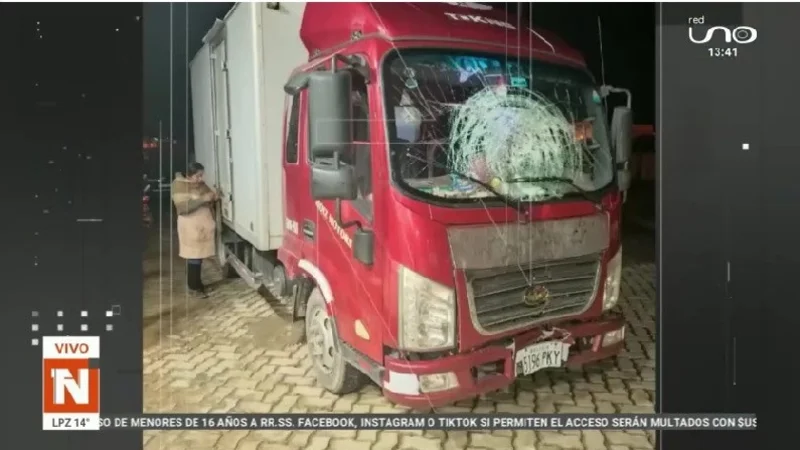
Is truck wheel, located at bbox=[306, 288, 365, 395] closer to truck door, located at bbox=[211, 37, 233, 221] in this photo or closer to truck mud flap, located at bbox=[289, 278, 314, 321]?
truck mud flap, located at bbox=[289, 278, 314, 321]

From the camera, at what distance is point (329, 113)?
6.07ft

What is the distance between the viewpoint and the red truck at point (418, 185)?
1.89 meters

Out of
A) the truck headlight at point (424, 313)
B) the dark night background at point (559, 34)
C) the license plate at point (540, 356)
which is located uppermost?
the dark night background at point (559, 34)

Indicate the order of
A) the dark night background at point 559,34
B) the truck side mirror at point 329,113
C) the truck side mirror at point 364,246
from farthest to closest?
1. the dark night background at point 559,34
2. the truck side mirror at point 364,246
3. the truck side mirror at point 329,113

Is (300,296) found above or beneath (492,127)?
beneath

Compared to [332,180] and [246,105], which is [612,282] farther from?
[246,105]

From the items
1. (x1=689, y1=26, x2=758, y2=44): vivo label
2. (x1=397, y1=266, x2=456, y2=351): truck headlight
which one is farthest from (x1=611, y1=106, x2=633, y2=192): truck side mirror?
(x1=397, y1=266, x2=456, y2=351): truck headlight

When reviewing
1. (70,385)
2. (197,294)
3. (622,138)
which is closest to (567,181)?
(622,138)

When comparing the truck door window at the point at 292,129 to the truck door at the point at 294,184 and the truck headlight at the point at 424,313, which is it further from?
the truck headlight at the point at 424,313

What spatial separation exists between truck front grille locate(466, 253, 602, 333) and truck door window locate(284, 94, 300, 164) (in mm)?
657

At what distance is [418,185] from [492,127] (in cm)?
29

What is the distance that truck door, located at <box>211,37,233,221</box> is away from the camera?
2.04 metres

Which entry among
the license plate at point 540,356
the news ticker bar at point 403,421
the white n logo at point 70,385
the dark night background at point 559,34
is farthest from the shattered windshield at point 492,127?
the white n logo at point 70,385

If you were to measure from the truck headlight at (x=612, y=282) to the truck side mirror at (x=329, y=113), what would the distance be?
91 centimetres
